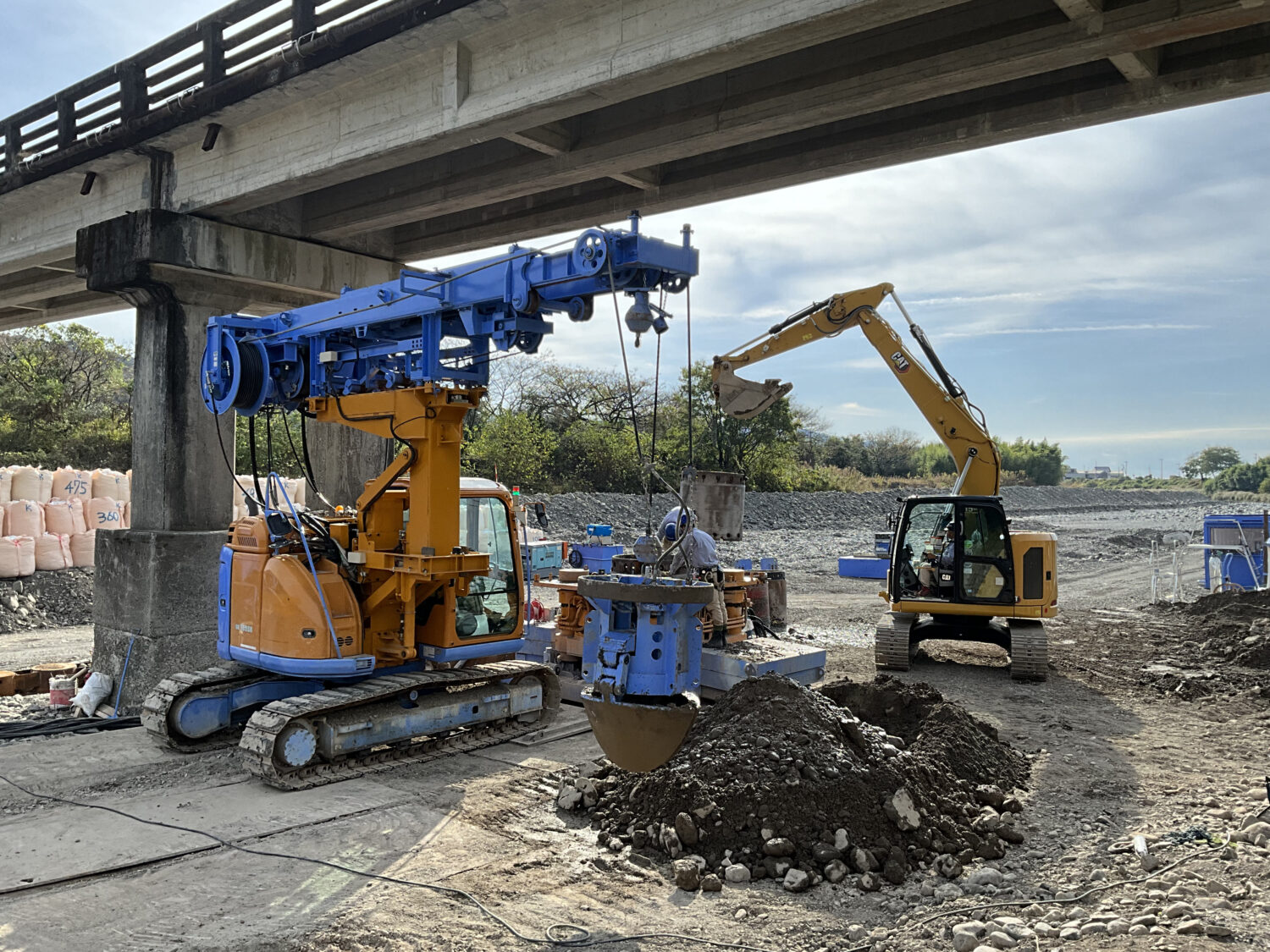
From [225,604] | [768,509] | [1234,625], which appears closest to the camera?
[225,604]

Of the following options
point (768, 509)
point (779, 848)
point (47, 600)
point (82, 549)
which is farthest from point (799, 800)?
point (768, 509)

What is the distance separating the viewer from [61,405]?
3156 cm

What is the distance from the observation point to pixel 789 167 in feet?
29.3

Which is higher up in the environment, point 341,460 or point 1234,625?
point 341,460

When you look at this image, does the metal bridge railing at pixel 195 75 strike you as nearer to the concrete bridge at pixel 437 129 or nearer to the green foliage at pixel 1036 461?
the concrete bridge at pixel 437 129

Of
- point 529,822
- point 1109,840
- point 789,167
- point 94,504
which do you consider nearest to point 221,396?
point 529,822

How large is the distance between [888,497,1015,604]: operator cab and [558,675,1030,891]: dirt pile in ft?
15.3

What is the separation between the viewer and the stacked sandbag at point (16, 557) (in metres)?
16.3

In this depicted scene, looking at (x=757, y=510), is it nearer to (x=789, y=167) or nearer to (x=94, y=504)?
(x=94, y=504)

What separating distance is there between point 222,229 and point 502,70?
4.77m

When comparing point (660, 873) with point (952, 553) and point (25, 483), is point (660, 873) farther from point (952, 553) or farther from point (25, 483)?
point (25, 483)

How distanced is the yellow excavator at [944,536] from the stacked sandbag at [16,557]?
1228cm

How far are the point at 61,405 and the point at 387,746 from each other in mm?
29502

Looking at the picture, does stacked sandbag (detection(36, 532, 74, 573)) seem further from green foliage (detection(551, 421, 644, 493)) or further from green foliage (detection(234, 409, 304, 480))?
green foliage (detection(551, 421, 644, 493))
